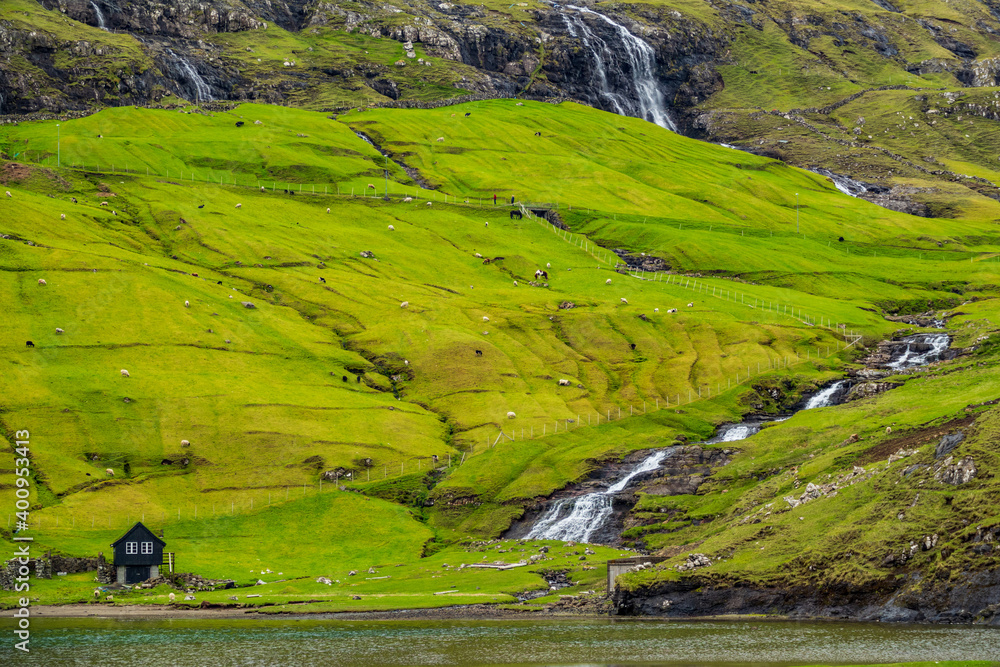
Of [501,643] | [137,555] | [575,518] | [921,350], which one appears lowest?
[137,555]

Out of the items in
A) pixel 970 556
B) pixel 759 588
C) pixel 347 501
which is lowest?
pixel 347 501

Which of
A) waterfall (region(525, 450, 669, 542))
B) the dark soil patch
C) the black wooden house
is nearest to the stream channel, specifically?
waterfall (region(525, 450, 669, 542))

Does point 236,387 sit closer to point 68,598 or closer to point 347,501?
point 347,501

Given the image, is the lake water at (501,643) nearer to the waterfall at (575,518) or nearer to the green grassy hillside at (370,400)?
the green grassy hillside at (370,400)

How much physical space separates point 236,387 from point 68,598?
4867 centimetres

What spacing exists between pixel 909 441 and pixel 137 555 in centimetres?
7415

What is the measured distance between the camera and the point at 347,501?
12431 cm

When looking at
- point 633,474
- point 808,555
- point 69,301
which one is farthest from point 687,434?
point 69,301

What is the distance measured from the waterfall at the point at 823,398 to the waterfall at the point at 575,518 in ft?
129

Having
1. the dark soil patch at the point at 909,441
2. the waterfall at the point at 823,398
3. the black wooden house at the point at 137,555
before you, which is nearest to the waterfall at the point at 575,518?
the dark soil patch at the point at 909,441

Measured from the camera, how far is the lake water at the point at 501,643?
69312 millimetres

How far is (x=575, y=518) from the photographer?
391ft

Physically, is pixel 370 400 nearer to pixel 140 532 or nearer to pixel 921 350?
pixel 140 532

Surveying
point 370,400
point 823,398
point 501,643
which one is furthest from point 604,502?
point 823,398
